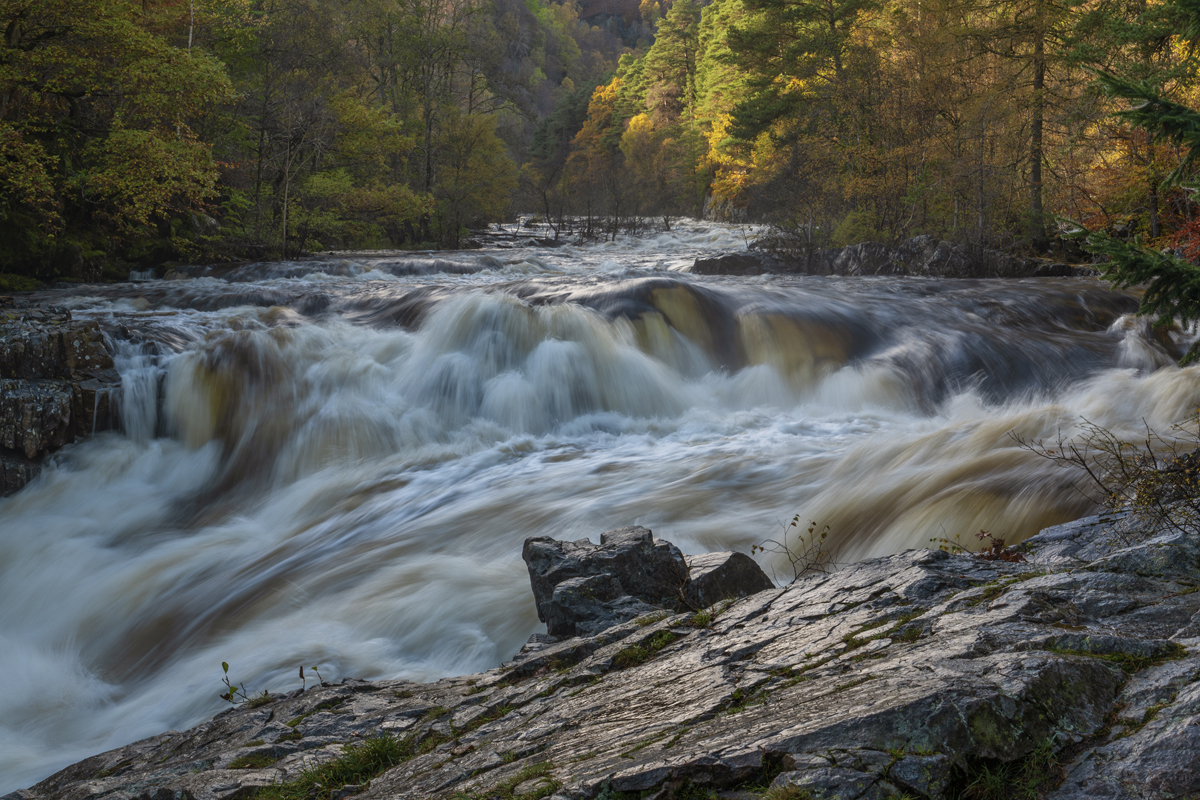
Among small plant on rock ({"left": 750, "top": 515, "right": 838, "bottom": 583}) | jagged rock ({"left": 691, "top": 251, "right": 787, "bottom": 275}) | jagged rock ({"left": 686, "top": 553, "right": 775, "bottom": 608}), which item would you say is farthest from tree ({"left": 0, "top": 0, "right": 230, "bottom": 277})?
jagged rock ({"left": 686, "top": 553, "right": 775, "bottom": 608})

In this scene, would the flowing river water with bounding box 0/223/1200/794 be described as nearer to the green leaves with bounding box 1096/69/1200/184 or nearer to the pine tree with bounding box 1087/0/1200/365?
the pine tree with bounding box 1087/0/1200/365

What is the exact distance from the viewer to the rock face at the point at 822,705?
180 centimetres

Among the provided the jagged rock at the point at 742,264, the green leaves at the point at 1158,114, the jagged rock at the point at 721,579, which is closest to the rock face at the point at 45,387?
the jagged rock at the point at 721,579

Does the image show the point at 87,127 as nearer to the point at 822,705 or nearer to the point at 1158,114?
the point at 1158,114

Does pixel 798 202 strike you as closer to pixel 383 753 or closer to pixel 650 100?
pixel 383 753

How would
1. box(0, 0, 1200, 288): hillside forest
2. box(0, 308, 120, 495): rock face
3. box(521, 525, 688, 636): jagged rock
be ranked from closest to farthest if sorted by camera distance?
box(521, 525, 688, 636): jagged rock < box(0, 308, 120, 495): rock face < box(0, 0, 1200, 288): hillside forest

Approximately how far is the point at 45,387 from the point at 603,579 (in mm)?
7731

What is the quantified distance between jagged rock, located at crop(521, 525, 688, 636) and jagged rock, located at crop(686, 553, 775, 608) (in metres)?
Answer: 0.08

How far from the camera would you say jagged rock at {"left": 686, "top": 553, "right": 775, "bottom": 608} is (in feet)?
13.0

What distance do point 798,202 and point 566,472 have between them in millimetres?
18496

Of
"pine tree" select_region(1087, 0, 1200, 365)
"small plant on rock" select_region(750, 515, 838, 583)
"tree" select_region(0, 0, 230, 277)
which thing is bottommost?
"small plant on rock" select_region(750, 515, 838, 583)

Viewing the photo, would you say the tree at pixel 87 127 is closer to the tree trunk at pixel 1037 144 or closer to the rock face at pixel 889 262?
the rock face at pixel 889 262

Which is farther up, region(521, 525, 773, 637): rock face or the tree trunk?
the tree trunk

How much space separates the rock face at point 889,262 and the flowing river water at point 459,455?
2.22 meters
